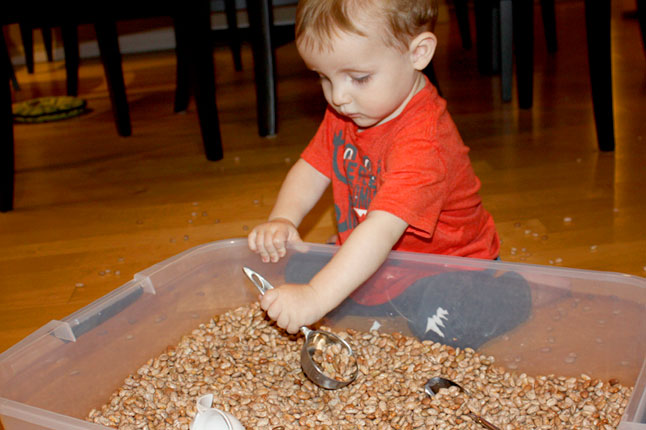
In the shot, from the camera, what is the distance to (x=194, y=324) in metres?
1.03

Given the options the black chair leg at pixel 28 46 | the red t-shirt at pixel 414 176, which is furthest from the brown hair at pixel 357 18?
the black chair leg at pixel 28 46

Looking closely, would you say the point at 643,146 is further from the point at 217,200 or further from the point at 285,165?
the point at 217,200

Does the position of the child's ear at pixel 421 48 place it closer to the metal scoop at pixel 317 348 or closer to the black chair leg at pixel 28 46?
the metal scoop at pixel 317 348

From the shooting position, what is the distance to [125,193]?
1.65 metres

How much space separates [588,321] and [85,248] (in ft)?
3.17

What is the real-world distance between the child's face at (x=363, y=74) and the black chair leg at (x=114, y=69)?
46.5 inches

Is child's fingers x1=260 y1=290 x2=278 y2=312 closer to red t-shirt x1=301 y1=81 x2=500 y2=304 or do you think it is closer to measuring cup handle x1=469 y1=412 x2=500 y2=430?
red t-shirt x1=301 y1=81 x2=500 y2=304

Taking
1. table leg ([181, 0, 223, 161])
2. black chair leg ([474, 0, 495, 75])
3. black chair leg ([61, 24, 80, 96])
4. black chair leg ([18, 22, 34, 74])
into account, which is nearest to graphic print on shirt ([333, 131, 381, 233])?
table leg ([181, 0, 223, 161])

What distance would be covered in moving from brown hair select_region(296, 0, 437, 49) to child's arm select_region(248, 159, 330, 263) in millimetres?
292

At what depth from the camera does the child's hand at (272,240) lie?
0.97 meters

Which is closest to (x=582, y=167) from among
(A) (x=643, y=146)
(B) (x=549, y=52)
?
(A) (x=643, y=146)

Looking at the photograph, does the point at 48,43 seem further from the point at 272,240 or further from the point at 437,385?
the point at 437,385

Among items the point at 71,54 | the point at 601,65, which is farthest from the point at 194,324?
the point at 71,54

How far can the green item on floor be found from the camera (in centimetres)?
238
